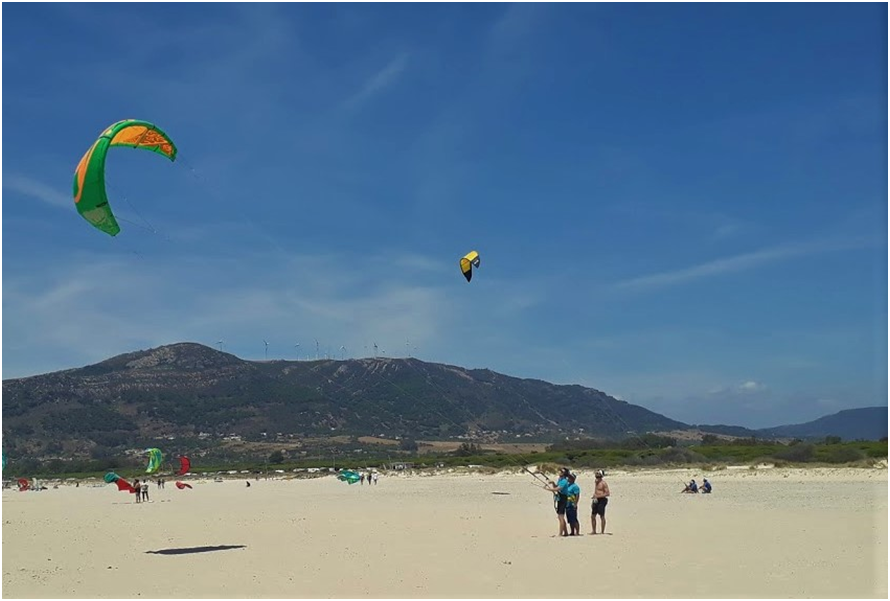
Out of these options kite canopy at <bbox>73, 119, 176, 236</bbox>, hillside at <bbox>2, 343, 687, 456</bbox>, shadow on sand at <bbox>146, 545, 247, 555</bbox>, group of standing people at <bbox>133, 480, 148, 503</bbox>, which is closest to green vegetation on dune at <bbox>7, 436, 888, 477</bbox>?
shadow on sand at <bbox>146, 545, 247, 555</bbox>

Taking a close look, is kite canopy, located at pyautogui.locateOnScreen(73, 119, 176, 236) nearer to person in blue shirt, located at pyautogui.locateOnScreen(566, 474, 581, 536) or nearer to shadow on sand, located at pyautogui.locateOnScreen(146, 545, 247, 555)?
shadow on sand, located at pyautogui.locateOnScreen(146, 545, 247, 555)

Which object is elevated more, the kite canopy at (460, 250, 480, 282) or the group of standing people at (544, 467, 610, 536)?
the kite canopy at (460, 250, 480, 282)

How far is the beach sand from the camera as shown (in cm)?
935

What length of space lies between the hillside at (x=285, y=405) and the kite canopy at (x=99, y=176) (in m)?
74.5

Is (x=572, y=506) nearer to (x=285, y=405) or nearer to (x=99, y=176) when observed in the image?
(x=99, y=176)

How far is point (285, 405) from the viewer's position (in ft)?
386

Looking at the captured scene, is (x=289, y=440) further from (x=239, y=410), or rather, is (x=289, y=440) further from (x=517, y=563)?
(x=517, y=563)

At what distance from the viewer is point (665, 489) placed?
2827 cm

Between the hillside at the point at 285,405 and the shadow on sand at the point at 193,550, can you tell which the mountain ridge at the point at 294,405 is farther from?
the shadow on sand at the point at 193,550

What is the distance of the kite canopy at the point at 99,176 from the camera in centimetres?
1255

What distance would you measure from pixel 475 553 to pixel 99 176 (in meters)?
7.84

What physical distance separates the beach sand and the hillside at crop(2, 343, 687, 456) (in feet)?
226

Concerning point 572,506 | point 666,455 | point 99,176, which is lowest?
point 572,506

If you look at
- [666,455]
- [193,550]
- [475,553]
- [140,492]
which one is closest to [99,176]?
[193,550]
